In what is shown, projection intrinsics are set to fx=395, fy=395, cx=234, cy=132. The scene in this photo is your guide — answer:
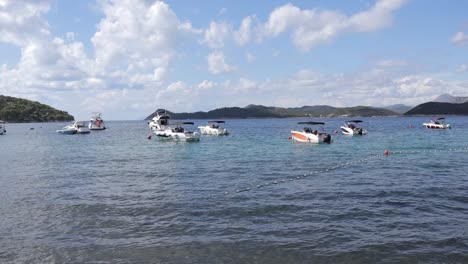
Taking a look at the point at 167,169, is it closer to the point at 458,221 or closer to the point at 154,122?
the point at 458,221

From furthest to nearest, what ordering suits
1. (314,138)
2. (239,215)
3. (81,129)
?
1. (81,129)
2. (314,138)
3. (239,215)

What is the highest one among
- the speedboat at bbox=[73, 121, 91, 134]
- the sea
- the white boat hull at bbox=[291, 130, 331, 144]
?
the speedboat at bbox=[73, 121, 91, 134]

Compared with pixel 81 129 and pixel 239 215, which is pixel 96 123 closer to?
pixel 81 129

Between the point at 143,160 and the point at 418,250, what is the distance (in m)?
37.3

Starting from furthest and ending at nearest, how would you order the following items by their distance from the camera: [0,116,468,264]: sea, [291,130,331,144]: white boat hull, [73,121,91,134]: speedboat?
[73,121,91,134]: speedboat
[291,130,331,144]: white boat hull
[0,116,468,264]: sea

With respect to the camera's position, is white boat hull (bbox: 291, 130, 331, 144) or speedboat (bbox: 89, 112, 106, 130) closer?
white boat hull (bbox: 291, 130, 331, 144)

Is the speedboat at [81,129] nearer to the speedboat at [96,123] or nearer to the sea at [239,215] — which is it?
the speedboat at [96,123]

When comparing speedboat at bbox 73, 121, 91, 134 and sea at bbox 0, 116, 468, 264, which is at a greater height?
speedboat at bbox 73, 121, 91, 134

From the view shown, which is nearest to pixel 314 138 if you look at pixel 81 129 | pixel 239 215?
pixel 239 215

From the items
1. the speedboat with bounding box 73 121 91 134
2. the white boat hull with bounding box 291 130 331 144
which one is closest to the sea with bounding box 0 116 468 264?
the white boat hull with bounding box 291 130 331 144

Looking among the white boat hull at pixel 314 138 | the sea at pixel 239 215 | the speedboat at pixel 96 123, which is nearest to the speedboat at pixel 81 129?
the speedboat at pixel 96 123

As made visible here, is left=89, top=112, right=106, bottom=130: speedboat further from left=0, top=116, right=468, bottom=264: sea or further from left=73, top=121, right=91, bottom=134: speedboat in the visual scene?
left=0, top=116, right=468, bottom=264: sea

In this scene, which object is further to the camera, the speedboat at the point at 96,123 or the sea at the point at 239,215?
the speedboat at the point at 96,123

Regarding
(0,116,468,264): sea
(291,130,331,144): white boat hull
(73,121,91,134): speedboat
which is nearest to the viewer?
(0,116,468,264): sea
